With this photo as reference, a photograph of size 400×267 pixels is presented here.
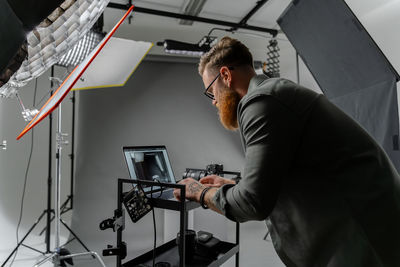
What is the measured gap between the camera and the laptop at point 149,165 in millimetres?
1136

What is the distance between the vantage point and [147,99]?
285 centimetres

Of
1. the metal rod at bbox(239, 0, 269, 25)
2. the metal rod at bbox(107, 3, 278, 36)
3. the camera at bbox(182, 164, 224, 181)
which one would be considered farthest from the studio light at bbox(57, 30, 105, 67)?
the metal rod at bbox(239, 0, 269, 25)

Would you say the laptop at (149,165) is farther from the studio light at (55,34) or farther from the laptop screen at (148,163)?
the studio light at (55,34)

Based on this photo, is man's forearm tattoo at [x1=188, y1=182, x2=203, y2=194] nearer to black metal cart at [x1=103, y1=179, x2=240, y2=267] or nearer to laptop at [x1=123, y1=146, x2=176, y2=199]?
black metal cart at [x1=103, y1=179, x2=240, y2=267]

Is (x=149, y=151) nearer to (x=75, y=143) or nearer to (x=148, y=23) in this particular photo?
(x=75, y=143)

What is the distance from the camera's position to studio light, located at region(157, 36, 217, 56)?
7.30ft

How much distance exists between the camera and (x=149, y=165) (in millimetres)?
1272

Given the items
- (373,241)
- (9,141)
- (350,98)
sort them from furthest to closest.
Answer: (9,141), (350,98), (373,241)

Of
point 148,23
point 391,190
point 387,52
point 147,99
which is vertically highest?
point 148,23

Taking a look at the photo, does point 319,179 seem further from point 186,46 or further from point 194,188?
point 186,46

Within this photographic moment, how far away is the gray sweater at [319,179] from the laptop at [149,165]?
0.56m

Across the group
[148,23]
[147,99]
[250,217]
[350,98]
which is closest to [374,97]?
[350,98]

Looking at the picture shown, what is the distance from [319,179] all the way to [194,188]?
38 cm

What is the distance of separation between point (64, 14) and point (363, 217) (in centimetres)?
69
